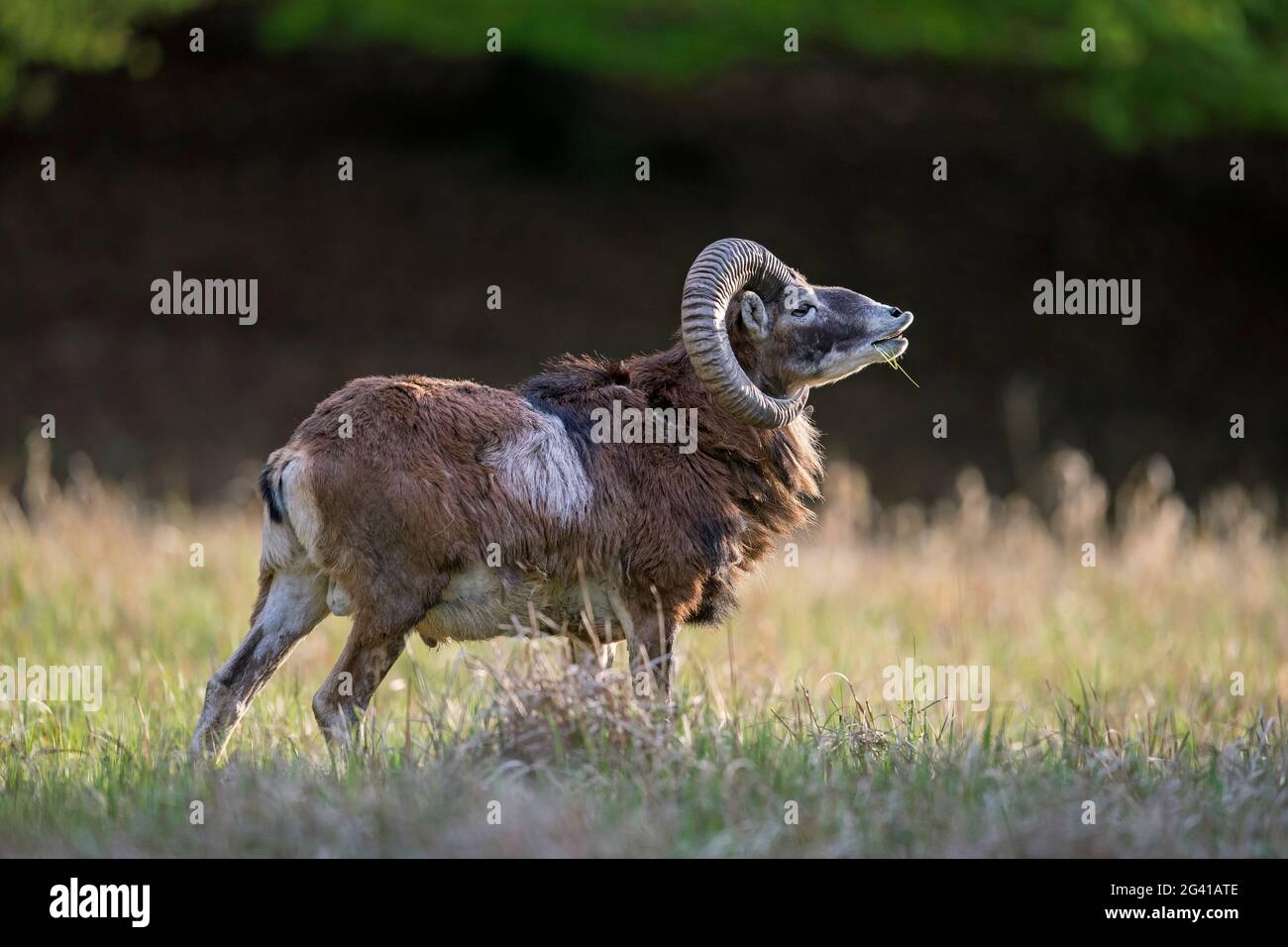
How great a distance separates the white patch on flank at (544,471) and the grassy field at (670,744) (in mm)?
640

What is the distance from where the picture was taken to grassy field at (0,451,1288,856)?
17.6ft

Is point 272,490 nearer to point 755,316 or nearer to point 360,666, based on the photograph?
point 360,666

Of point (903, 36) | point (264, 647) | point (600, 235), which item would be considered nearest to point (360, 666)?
point (264, 647)

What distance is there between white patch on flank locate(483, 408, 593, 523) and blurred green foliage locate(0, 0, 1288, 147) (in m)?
9.59

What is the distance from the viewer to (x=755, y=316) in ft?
23.6

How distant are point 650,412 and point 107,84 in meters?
18.8

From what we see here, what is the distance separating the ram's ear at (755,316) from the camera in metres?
7.12

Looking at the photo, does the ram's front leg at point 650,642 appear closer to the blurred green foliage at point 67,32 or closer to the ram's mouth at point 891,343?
the ram's mouth at point 891,343

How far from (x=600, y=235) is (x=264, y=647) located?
54.6 ft

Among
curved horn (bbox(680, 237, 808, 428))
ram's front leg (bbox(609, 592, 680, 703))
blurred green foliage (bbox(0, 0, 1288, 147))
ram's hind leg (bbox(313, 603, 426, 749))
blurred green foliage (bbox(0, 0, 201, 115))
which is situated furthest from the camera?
blurred green foliage (bbox(0, 0, 1288, 147))

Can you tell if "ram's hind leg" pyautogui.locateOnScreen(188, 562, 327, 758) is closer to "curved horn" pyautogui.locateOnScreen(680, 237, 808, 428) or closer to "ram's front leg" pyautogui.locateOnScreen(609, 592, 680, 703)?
"ram's front leg" pyautogui.locateOnScreen(609, 592, 680, 703)

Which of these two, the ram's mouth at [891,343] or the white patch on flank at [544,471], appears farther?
the ram's mouth at [891,343]

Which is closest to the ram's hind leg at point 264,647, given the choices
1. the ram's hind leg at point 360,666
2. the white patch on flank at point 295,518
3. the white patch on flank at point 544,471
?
the white patch on flank at point 295,518

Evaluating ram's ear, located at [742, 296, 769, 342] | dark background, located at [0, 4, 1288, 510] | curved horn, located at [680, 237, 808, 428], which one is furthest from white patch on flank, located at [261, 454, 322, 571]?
dark background, located at [0, 4, 1288, 510]
